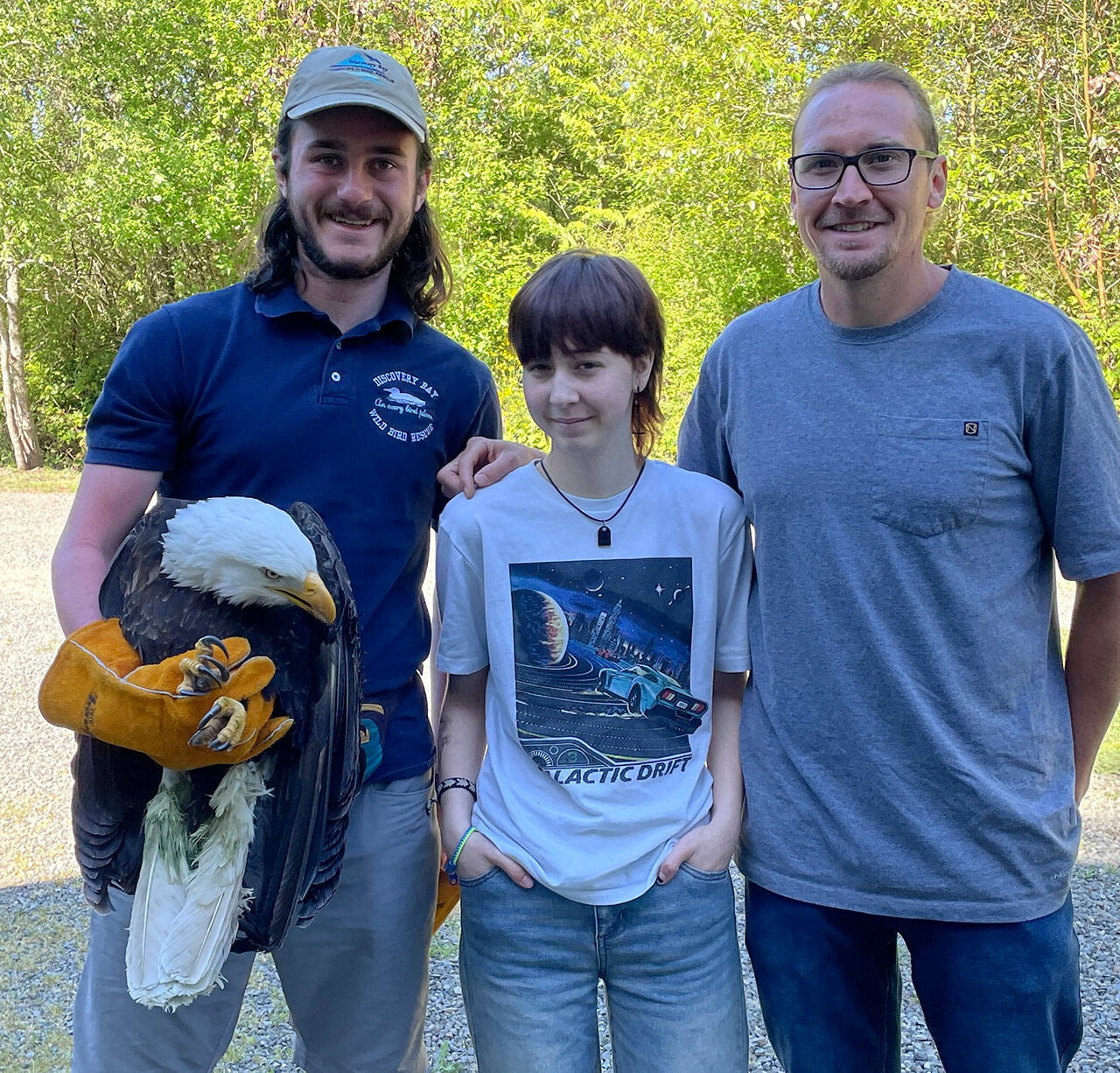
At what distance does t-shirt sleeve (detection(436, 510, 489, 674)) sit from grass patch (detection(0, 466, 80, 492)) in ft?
54.5

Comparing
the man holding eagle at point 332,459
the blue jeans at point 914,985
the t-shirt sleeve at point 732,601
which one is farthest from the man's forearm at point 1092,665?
the man holding eagle at point 332,459

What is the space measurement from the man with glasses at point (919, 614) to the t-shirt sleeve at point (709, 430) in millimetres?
222

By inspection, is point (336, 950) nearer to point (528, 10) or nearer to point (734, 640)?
point (734, 640)

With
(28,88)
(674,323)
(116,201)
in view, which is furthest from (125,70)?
(674,323)

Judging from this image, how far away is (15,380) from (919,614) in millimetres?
21266

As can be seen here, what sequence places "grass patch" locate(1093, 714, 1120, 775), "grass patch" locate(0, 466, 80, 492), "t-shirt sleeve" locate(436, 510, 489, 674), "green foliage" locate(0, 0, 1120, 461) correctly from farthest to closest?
"grass patch" locate(0, 466, 80, 492) < "green foliage" locate(0, 0, 1120, 461) < "grass patch" locate(1093, 714, 1120, 775) < "t-shirt sleeve" locate(436, 510, 489, 674)

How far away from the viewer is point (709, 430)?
2.42 meters

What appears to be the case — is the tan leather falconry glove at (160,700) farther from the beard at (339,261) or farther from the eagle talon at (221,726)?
the beard at (339,261)

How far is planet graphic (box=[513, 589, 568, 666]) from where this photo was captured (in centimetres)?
213

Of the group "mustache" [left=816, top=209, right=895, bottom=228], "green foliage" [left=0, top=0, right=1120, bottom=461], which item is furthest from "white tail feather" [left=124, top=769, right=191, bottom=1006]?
"green foliage" [left=0, top=0, right=1120, bottom=461]

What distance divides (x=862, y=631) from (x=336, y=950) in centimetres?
138

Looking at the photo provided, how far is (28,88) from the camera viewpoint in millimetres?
17516

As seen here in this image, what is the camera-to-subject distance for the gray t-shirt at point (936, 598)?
199 cm

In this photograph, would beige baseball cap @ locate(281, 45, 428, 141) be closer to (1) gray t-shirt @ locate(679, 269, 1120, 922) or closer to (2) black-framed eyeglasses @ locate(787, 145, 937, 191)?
(2) black-framed eyeglasses @ locate(787, 145, 937, 191)
